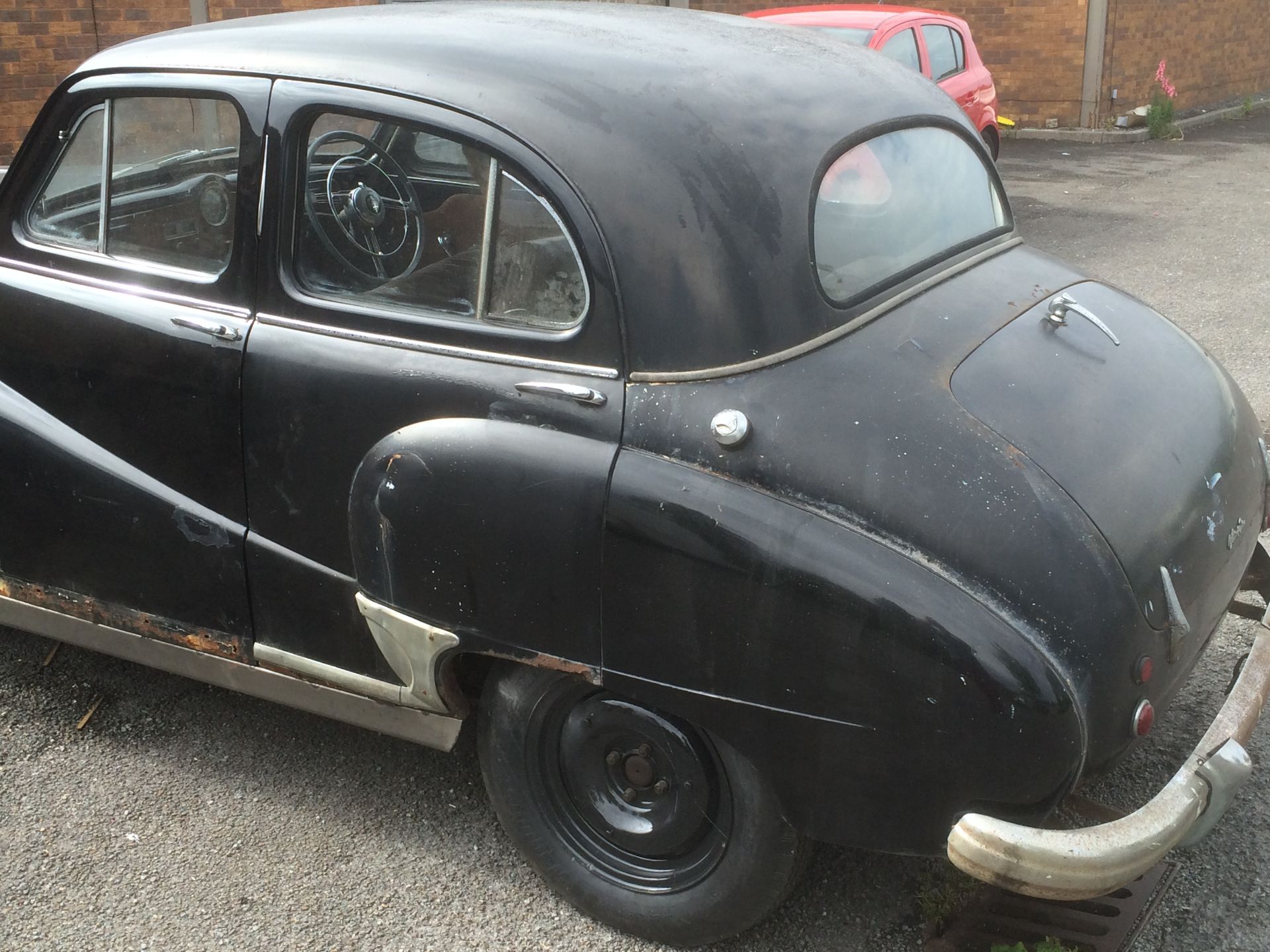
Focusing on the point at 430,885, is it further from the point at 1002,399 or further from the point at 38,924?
the point at 1002,399

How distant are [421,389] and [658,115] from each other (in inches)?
29.8

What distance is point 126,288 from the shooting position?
3006 mm

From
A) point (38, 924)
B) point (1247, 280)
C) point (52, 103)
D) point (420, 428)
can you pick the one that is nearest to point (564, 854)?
point (420, 428)

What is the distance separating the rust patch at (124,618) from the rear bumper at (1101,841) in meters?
1.80

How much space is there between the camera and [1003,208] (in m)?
3.38

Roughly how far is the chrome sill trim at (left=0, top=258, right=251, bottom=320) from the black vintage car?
0.04 feet

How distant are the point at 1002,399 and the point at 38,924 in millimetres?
2437

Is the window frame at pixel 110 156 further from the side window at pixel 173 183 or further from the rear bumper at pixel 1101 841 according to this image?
the rear bumper at pixel 1101 841

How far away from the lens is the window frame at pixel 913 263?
255 cm

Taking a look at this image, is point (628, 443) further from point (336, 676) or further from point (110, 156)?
point (110, 156)

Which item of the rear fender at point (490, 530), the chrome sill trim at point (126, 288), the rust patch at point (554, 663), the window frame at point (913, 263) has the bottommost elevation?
the rust patch at point (554, 663)

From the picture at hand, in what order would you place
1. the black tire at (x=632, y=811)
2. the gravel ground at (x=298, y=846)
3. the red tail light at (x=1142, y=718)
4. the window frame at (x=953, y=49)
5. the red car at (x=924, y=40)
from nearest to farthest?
the red tail light at (x=1142, y=718), the black tire at (x=632, y=811), the gravel ground at (x=298, y=846), the red car at (x=924, y=40), the window frame at (x=953, y=49)

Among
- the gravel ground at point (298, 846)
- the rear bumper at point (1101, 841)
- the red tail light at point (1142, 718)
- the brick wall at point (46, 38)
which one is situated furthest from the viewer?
the brick wall at point (46, 38)

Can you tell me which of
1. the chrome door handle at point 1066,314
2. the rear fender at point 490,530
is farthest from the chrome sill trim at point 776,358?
the chrome door handle at point 1066,314
